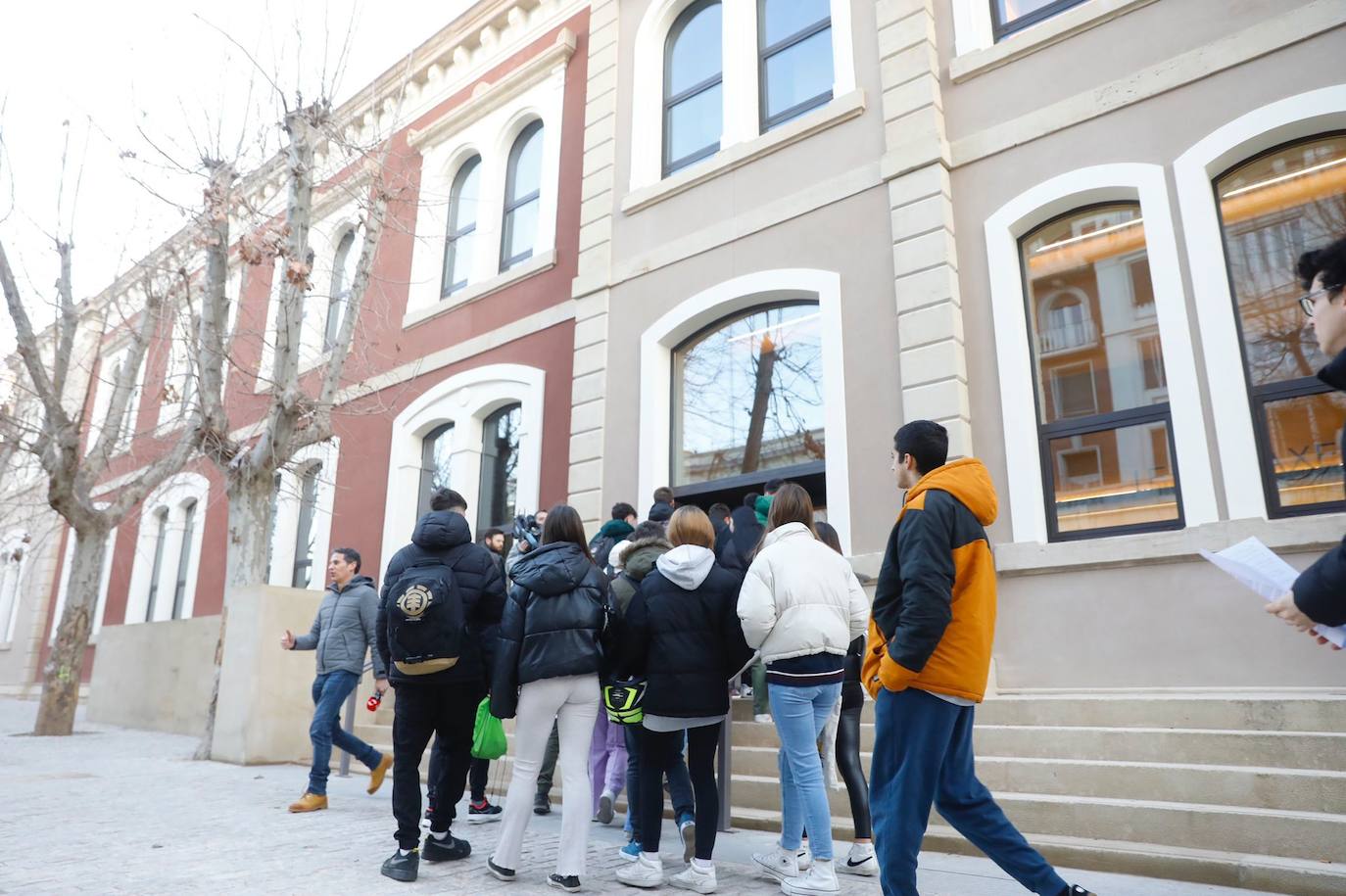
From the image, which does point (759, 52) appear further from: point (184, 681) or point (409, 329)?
point (184, 681)

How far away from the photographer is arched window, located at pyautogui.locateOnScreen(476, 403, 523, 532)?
12461 millimetres

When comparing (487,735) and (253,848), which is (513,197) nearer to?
(487,735)

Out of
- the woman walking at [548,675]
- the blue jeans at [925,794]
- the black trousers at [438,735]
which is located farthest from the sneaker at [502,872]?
the blue jeans at [925,794]

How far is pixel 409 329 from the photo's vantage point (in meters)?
14.1

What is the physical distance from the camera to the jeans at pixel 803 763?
4.53m

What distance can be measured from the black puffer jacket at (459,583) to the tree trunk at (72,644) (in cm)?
1080

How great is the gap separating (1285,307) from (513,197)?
10074 millimetres

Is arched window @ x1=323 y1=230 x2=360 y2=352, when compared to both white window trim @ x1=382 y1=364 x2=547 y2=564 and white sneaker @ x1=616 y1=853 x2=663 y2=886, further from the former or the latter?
white sneaker @ x1=616 y1=853 x2=663 y2=886

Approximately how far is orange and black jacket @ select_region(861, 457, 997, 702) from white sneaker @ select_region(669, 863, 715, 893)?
1493 millimetres

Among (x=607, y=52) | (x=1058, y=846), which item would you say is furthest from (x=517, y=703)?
(x=607, y=52)

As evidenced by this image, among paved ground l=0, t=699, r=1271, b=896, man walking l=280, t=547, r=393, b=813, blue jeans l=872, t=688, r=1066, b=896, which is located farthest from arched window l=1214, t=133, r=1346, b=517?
man walking l=280, t=547, r=393, b=813

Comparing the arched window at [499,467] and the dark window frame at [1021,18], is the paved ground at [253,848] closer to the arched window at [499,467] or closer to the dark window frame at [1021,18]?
the arched window at [499,467]

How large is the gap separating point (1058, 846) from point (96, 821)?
615 centimetres

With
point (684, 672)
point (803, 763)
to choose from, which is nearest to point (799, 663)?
point (803, 763)
